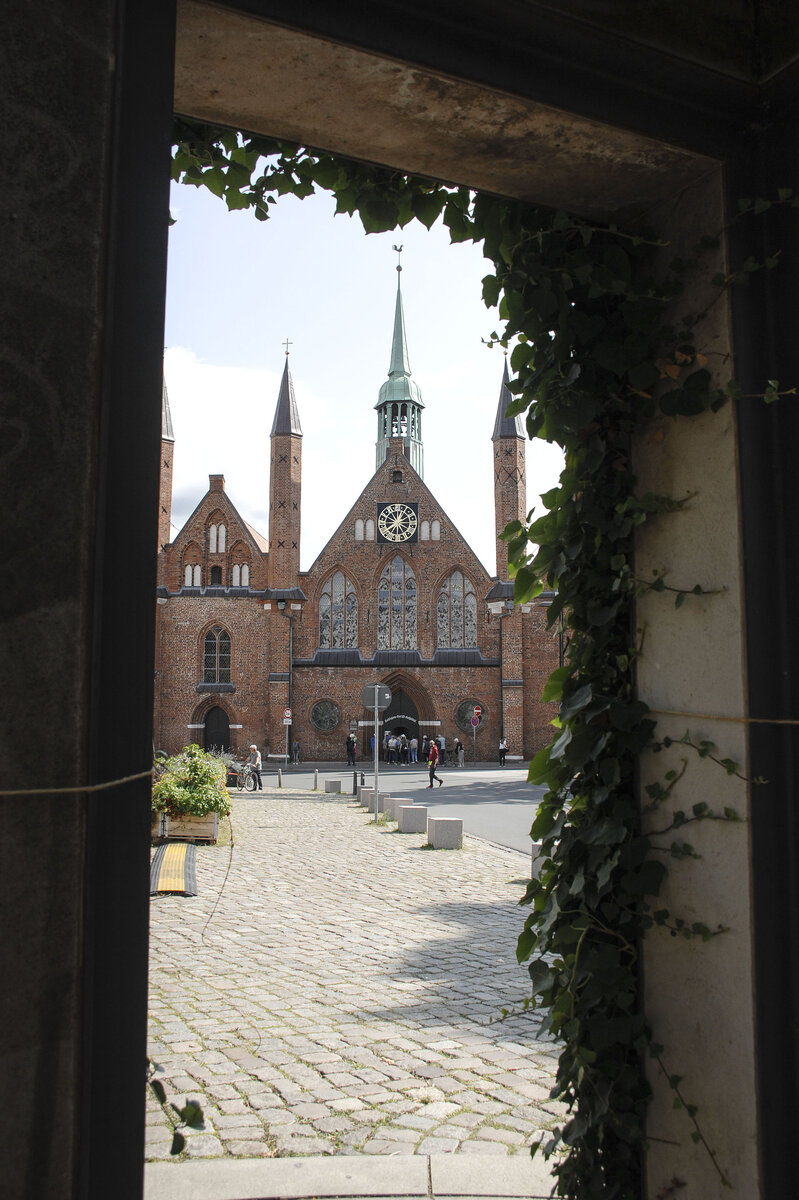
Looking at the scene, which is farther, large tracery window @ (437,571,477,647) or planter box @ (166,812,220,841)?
large tracery window @ (437,571,477,647)

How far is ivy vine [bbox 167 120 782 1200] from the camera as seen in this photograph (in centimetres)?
228

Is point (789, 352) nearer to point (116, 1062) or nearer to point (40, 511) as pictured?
point (40, 511)

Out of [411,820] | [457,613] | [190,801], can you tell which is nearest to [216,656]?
[457,613]

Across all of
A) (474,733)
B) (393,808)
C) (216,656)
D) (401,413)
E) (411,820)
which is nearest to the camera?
(411,820)

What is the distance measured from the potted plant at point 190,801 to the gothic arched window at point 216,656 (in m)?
25.2

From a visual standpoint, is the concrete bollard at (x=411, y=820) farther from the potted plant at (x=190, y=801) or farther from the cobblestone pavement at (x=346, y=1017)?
the cobblestone pavement at (x=346, y=1017)

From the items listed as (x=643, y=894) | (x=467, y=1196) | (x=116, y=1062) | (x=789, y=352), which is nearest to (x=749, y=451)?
(x=789, y=352)

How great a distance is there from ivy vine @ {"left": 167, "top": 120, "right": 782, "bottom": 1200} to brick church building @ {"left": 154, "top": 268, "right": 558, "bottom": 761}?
3538 centimetres

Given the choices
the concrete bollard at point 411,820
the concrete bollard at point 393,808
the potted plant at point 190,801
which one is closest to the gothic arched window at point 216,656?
the concrete bollard at point 393,808

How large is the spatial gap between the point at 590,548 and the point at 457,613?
122ft

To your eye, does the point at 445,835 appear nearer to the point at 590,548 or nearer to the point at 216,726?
the point at 590,548

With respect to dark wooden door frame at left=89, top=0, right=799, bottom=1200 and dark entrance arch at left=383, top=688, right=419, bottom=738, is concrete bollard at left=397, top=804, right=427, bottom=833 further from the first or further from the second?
dark entrance arch at left=383, top=688, right=419, bottom=738

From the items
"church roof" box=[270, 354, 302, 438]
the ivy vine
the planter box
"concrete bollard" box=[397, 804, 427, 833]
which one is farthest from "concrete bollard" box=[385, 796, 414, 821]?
"church roof" box=[270, 354, 302, 438]

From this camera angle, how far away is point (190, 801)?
43.0 feet
